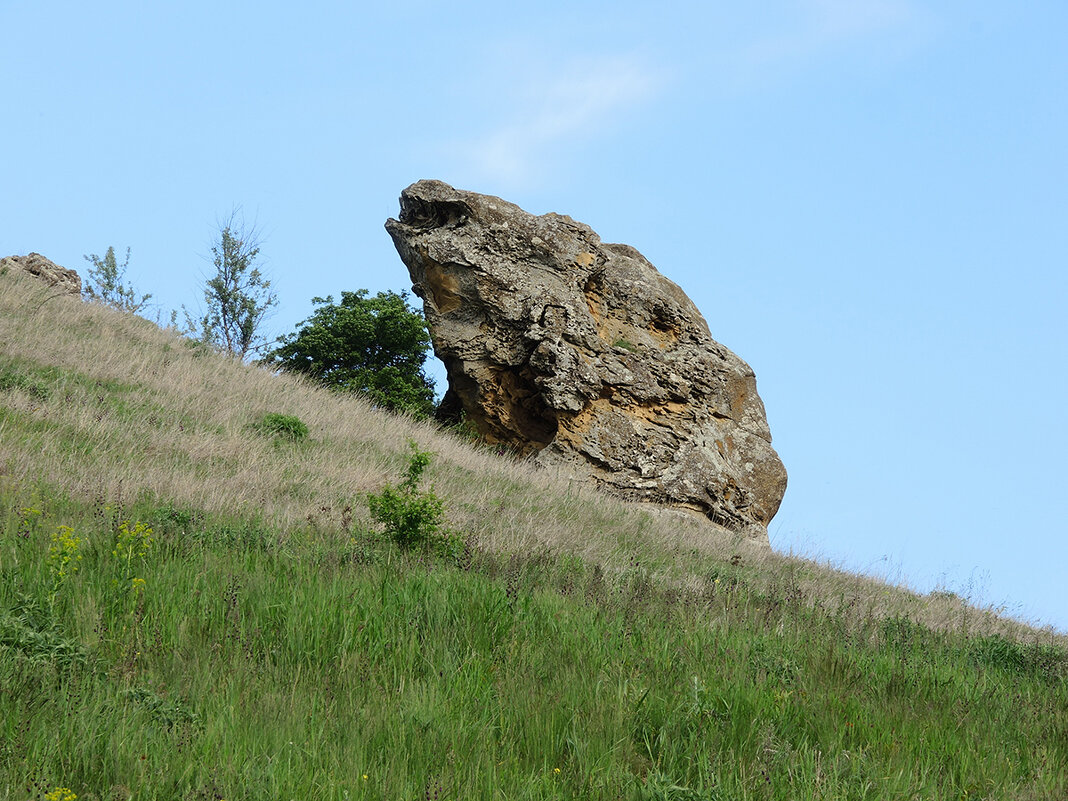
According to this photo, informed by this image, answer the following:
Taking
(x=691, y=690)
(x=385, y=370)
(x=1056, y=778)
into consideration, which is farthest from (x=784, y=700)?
(x=385, y=370)

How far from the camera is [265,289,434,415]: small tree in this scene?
2489 centimetres

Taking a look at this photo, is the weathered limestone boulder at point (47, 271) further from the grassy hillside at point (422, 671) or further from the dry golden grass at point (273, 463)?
the grassy hillside at point (422, 671)

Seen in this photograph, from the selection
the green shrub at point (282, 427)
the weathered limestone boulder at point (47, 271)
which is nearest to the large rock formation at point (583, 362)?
the green shrub at point (282, 427)

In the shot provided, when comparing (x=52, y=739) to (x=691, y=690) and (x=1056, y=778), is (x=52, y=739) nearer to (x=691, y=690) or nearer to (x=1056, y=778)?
(x=691, y=690)

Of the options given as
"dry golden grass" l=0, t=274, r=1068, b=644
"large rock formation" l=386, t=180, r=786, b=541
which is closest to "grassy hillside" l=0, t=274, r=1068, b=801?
"dry golden grass" l=0, t=274, r=1068, b=644

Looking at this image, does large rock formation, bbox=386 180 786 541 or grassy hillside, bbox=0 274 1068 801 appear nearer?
grassy hillside, bbox=0 274 1068 801

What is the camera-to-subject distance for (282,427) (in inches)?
518

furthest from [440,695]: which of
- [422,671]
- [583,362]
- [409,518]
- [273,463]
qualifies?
[583,362]

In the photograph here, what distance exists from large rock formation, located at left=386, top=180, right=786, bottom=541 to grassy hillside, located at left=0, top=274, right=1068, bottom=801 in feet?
22.3

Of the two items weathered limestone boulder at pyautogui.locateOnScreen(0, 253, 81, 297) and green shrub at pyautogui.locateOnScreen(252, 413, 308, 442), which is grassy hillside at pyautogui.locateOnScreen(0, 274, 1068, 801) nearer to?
green shrub at pyautogui.locateOnScreen(252, 413, 308, 442)

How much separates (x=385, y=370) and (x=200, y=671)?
2077 centimetres

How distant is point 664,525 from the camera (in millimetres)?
14281

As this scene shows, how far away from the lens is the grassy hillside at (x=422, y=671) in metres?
3.76

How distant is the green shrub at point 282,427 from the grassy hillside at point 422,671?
3.02 m
